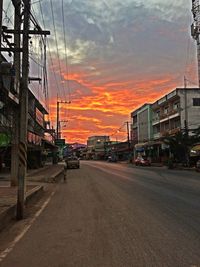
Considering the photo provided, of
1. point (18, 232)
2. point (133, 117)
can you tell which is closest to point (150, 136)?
point (133, 117)

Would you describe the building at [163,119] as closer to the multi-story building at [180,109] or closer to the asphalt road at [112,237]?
the multi-story building at [180,109]

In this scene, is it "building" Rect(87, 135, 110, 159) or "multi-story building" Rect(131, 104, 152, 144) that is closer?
"multi-story building" Rect(131, 104, 152, 144)

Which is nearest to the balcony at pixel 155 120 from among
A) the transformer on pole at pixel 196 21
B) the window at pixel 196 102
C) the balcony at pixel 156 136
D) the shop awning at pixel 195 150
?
the balcony at pixel 156 136

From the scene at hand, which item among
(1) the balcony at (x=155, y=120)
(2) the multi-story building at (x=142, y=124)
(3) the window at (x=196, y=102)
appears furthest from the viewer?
(2) the multi-story building at (x=142, y=124)

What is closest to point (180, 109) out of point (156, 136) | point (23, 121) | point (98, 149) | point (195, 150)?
point (195, 150)

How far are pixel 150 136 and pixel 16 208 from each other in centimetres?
7871

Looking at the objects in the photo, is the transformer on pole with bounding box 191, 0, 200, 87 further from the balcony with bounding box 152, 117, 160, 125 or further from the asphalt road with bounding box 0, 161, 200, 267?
the asphalt road with bounding box 0, 161, 200, 267

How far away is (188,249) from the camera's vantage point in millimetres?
7699

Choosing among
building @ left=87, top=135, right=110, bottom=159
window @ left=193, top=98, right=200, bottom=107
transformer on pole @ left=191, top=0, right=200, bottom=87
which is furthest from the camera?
building @ left=87, top=135, right=110, bottom=159

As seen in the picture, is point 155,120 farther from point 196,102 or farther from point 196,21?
point 196,21

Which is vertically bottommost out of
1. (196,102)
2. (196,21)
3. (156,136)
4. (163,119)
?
(156,136)

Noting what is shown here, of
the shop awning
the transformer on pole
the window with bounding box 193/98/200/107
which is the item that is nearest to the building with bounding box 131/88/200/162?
the window with bounding box 193/98/200/107

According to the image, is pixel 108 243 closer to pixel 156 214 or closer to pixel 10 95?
pixel 156 214

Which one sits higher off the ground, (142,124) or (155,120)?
(142,124)
